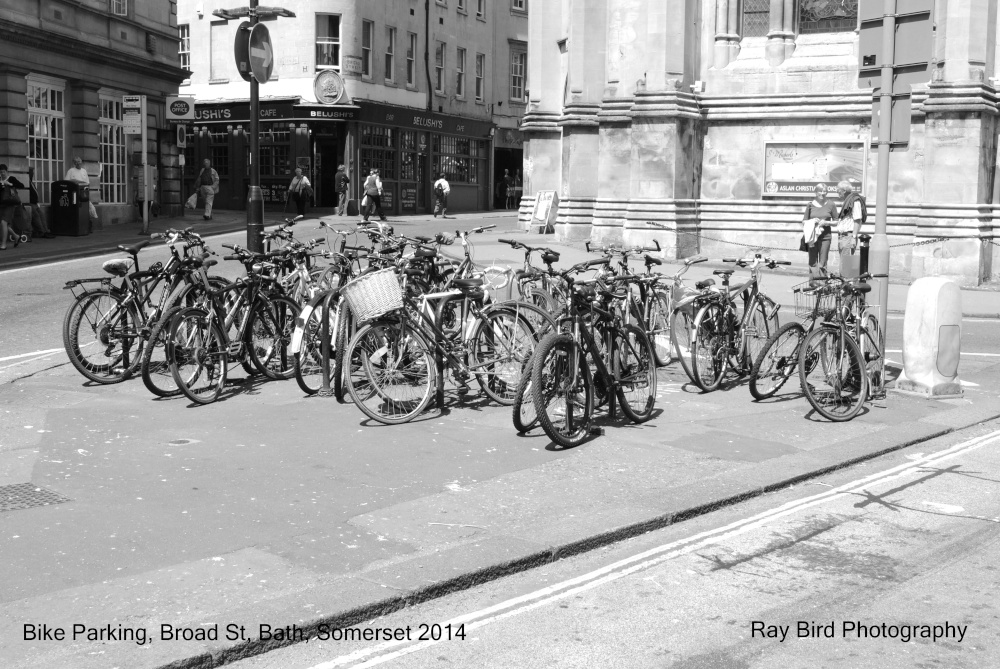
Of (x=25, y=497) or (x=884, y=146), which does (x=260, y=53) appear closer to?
(x=884, y=146)

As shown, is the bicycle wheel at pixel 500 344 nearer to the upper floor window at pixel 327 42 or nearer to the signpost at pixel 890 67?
the signpost at pixel 890 67

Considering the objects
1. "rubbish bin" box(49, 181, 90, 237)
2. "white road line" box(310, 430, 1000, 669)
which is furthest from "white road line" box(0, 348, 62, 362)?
"rubbish bin" box(49, 181, 90, 237)

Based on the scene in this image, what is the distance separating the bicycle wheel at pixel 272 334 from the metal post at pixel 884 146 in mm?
5222

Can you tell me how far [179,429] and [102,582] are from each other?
3177 millimetres

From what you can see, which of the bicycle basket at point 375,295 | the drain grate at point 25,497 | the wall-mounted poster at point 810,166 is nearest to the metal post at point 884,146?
the bicycle basket at point 375,295

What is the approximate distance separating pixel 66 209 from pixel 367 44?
2104cm

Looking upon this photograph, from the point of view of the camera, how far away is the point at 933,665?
174 inches

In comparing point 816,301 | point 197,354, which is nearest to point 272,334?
point 197,354

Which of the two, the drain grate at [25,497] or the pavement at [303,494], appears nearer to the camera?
the pavement at [303,494]

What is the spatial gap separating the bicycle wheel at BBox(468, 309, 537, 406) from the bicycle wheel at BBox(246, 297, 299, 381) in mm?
1740

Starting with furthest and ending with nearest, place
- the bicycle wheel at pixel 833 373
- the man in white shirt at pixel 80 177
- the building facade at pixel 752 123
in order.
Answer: the man in white shirt at pixel 80 177 → the building facade at pixel 752 123 → the bicycle wheel at pixel 833 373

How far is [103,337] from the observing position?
980 cm

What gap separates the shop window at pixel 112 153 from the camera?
31.2 meters

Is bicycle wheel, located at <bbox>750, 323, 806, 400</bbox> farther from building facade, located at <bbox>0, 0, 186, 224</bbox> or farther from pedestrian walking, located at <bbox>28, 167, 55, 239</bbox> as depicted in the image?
pedestrian walking, located at <bbox>28, 167, 55, 239</bbox>
